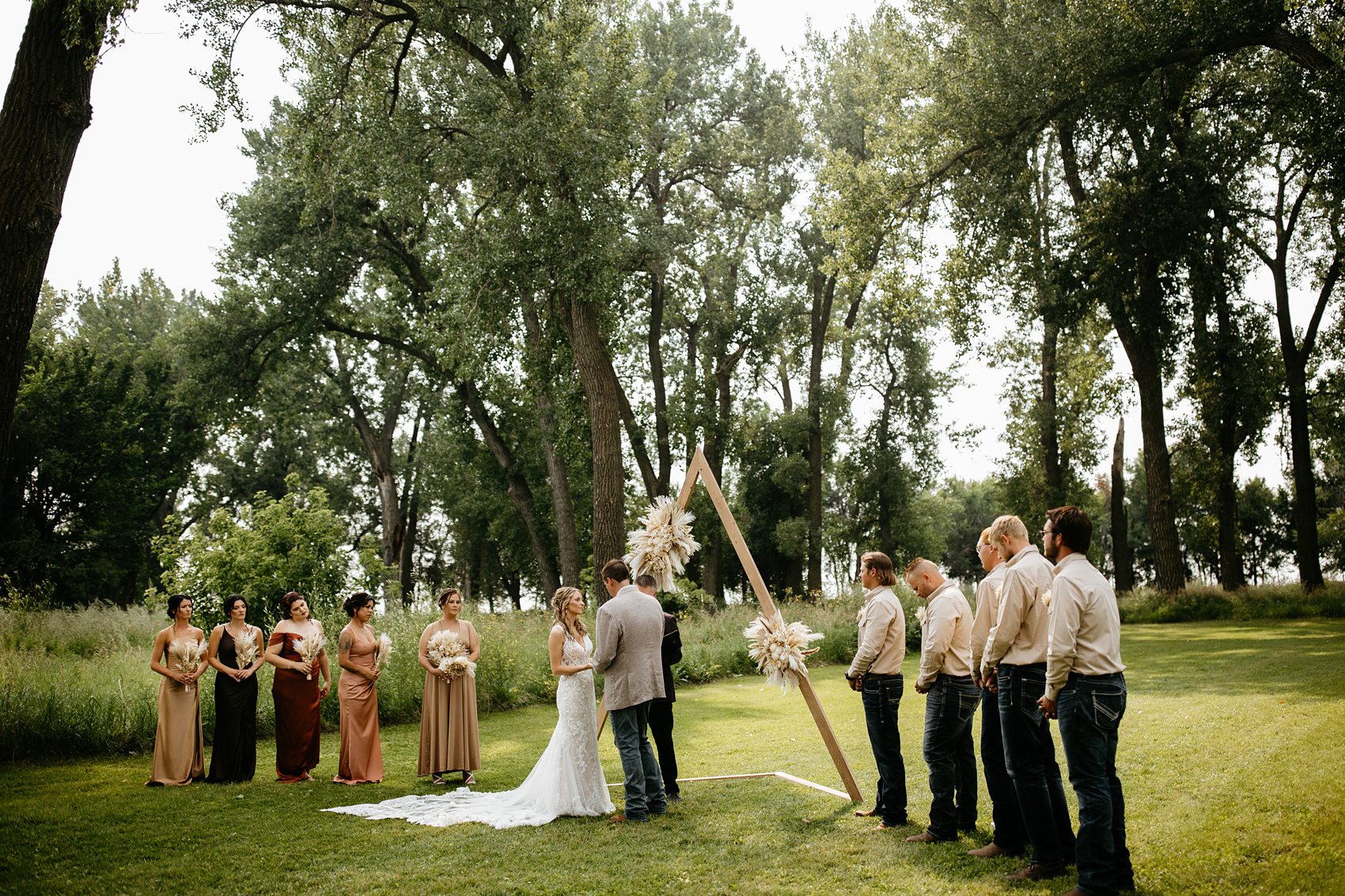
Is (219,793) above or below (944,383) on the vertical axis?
below

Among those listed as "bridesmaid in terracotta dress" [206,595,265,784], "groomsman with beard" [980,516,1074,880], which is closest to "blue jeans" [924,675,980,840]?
"groomsman with beard" [980,516,1074,880]

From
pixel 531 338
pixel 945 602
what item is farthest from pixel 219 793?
pixel 531 338

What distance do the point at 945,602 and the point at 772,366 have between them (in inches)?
1254

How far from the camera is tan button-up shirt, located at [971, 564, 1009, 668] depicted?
621cm

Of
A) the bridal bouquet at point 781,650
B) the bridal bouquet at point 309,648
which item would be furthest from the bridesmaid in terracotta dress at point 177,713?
the bridal bouquet at point 781,650

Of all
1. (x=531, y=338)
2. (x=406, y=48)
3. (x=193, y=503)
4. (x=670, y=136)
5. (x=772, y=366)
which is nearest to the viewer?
(x=406, y=48)

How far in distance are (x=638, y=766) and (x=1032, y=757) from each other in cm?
338

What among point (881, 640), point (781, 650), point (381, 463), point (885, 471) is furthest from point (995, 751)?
point (885, 471)

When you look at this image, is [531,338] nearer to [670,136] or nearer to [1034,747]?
[670,136]

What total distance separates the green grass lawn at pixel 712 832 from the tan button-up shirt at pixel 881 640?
1.23m

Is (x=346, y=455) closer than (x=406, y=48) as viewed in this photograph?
No

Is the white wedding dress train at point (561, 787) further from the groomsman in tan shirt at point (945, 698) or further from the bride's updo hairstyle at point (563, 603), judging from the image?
the groomsman in tan shirt at point (945, 698)

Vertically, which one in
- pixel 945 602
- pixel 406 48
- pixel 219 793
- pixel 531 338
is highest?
pixel 406 48

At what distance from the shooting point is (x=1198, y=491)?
31.3 metres
